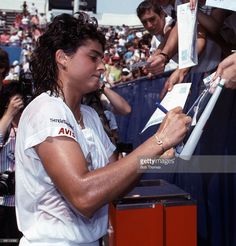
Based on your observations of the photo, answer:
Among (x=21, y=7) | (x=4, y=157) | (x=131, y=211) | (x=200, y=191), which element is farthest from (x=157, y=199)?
(x=21, y=7)

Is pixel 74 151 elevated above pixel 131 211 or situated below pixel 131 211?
above

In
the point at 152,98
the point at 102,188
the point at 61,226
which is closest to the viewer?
the point at 102,188

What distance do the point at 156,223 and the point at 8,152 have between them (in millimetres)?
1064

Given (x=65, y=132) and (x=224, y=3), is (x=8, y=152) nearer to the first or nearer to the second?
(x=65, y=132)

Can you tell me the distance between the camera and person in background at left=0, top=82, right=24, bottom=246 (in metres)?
2.74

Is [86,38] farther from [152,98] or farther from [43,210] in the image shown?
[152,98]

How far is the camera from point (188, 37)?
173cm

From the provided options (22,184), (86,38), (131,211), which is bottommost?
(131,211)

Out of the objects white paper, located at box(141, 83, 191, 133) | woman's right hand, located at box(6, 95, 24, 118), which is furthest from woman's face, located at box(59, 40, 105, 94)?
woman's right hand, located at box(6, 95, 24, 118)

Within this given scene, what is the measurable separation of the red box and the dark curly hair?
1026mm

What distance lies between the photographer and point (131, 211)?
7.92 feet

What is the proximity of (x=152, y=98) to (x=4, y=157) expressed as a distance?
1.62 meters

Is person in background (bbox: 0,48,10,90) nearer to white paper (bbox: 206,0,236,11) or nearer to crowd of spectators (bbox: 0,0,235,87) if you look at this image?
crowd of spectators (bbox: 0,0,235,87)

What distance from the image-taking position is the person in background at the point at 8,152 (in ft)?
9.00
